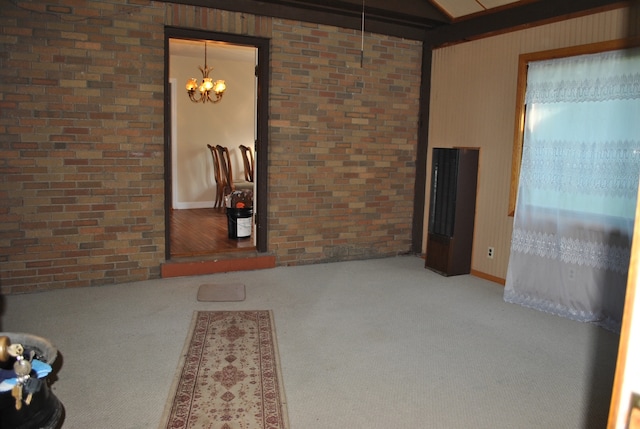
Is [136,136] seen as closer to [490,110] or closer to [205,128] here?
[490,110]

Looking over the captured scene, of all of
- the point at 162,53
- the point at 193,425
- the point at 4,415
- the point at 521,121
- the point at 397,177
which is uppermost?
the point at 162,53

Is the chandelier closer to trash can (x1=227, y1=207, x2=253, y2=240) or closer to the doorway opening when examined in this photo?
Answer: the doorway opening

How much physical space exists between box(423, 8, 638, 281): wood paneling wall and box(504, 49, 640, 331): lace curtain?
1.13 ft

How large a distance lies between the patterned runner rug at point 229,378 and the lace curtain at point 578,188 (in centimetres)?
227

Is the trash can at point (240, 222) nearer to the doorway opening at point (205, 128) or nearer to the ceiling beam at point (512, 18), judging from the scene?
the doorway opening at point (205, 128)

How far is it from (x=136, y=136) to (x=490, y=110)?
3.29 m

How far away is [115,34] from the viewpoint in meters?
4.13

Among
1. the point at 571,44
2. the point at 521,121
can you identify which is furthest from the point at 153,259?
the point at 571,44

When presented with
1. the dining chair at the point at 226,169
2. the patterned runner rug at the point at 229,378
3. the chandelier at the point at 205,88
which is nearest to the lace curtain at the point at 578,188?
the patterned runner rug at the point at 229,378

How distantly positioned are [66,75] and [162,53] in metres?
0.80

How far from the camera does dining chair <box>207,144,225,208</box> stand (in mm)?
8055

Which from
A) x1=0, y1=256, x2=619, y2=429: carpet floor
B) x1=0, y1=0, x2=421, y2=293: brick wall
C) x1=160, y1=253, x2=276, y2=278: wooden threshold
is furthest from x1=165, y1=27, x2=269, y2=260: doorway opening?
x1=0, y1=256, x2=619, y2=429: carpet floor

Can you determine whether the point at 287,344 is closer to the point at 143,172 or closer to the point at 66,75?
the point at 143,172

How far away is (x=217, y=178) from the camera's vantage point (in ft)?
26.6
